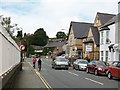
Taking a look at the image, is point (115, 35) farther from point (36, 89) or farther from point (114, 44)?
point (36, 89)

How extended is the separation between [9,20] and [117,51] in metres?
22.4

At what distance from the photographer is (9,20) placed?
55.1 m

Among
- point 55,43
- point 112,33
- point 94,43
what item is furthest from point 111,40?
point 55,43

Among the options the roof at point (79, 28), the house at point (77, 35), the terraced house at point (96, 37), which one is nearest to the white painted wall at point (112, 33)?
the terraced house at point (96, 37)

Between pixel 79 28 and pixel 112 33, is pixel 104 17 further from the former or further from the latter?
pixel 79 28

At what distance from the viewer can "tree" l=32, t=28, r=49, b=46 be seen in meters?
154

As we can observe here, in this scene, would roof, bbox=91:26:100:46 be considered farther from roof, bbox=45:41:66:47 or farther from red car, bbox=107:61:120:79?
Result: roof, bbox=45:41:66:47

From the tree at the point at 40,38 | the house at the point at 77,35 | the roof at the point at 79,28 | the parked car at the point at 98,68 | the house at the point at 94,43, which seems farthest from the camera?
the tree at the point at 40,38

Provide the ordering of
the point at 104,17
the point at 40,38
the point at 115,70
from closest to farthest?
the point at 115,70 < the point at 104,17 < the point at 40,38

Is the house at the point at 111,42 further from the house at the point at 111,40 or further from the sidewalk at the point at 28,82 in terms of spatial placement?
the sidewalk at the point at 28,82

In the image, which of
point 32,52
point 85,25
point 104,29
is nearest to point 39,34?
point 32,52

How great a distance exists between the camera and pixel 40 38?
15875 centimetres

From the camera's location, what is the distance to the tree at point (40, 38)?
154500mm

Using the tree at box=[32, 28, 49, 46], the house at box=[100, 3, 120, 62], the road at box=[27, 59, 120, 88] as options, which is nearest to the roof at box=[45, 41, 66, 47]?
the tree at box=[32, 28, 49, 46]
